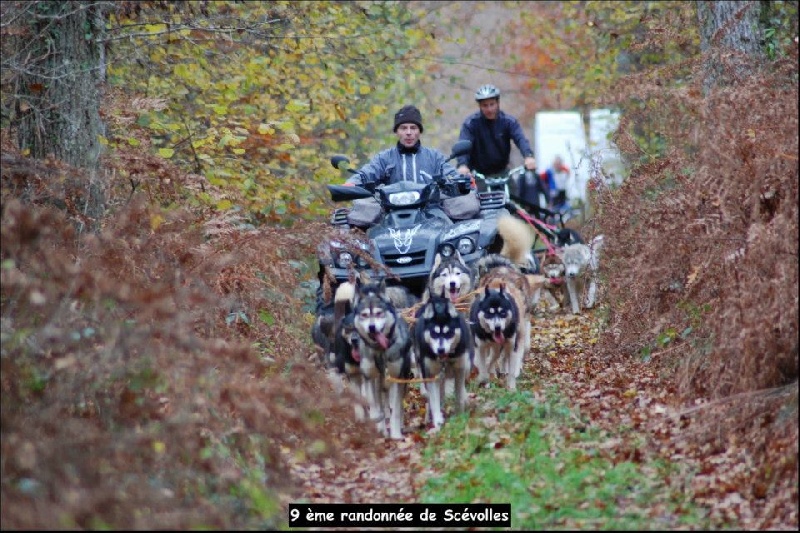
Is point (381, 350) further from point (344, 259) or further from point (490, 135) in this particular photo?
point (490, 135)

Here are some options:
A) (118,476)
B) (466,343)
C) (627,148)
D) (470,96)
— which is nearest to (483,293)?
(466,343)

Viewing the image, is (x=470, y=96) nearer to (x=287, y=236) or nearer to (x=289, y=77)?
(x=289, y=77)

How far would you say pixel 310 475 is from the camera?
8625 millimetres

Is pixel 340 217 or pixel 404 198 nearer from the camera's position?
pixel 404 198

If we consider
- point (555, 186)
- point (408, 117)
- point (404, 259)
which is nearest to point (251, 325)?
point (404, 259)

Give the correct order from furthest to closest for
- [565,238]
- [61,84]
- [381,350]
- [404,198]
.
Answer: [565,238] < [404,198] < [61,84] < [381,350]

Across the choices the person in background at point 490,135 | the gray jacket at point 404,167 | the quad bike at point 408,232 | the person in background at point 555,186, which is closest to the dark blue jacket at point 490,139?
the person in background at point 490,135

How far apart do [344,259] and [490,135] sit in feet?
18.6

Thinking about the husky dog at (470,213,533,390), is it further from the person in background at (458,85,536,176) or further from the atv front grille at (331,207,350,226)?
the person in background at (458,85,536,176)

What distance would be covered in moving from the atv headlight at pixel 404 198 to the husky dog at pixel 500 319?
3.06 feet

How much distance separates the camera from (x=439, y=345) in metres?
9.65

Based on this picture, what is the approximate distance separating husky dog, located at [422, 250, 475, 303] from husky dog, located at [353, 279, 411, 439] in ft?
4.00

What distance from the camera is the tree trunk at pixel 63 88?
10.7 meters

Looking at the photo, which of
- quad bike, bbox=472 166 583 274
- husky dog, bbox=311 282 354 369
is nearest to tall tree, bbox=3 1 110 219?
husky dog, bbox=311 282 354 369
